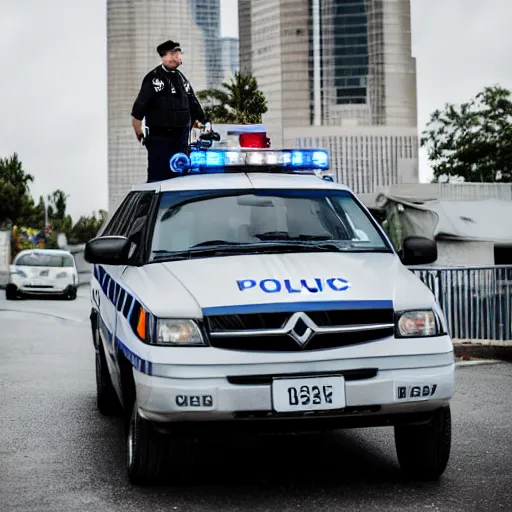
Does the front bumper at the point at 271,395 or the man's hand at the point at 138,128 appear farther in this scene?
the man's hand at the point at 138,128

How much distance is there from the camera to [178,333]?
524 centimetres

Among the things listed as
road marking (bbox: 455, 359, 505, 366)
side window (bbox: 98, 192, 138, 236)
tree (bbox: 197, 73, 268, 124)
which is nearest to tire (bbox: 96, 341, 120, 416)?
side window (bbox: 98, 192, 138, 236)

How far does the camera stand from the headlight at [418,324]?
5.36 m

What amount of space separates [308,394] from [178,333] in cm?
68

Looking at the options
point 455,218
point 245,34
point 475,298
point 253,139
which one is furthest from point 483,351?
point 245,34

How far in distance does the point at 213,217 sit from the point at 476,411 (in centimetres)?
302

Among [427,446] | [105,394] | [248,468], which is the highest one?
[427,446]

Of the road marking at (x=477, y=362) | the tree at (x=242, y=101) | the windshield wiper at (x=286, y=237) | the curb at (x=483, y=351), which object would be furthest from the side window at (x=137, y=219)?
the tree at (x=242, y=101)

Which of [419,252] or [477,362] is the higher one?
[419,252]

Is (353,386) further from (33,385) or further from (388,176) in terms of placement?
(388,176)

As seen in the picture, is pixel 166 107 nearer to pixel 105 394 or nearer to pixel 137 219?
pixel 105 394

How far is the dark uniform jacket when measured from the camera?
9.66m

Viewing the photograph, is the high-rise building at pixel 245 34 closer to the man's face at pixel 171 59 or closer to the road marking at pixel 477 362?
the road marking at pixel 477 362

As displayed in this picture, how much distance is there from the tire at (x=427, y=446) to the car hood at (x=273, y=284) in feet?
2.07
